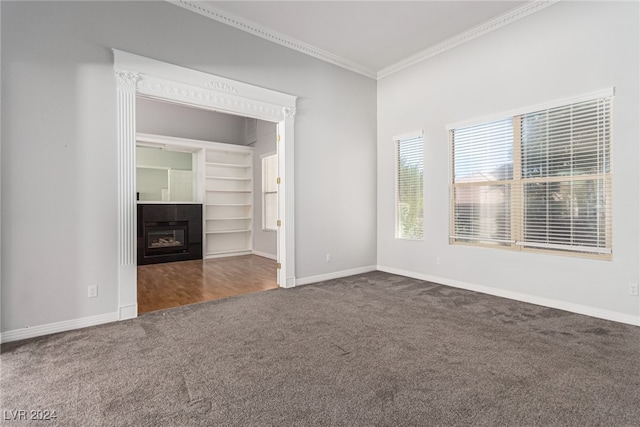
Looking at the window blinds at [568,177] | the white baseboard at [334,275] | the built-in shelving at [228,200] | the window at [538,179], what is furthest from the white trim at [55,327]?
the window blinds at [568,177]

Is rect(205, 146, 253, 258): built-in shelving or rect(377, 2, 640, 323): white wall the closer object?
rect(377, 2, 640, 323): white wall

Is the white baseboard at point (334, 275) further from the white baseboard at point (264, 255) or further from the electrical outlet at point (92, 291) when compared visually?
the electrical outlet at point (92, 291)

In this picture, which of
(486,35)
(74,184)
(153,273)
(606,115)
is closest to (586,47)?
(606,115)

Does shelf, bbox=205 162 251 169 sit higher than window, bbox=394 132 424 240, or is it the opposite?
shelf, bbox=205 162 251 169

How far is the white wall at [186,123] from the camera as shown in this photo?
674 centimetres

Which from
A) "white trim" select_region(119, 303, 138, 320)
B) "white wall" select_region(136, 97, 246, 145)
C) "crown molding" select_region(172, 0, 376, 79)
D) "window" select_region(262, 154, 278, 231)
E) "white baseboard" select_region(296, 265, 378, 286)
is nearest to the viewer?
"white trim" select_region(119, 303, 138, 320)

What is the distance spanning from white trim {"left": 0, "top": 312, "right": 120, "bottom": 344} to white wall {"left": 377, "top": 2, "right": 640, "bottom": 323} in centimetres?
410

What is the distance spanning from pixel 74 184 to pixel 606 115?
5.38 metres

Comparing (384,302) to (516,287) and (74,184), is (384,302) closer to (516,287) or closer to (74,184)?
(516,287)

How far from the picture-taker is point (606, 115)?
3252mm

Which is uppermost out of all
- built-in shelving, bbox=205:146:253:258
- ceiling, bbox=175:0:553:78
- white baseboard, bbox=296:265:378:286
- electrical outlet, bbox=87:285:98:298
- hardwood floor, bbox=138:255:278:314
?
ceiling, bbox=175:0:553:78

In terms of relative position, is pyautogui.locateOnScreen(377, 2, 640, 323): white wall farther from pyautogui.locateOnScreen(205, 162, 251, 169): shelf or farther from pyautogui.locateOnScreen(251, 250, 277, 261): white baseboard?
pyautogui.locateOnScreen(205, 162, 251, 169): shelf

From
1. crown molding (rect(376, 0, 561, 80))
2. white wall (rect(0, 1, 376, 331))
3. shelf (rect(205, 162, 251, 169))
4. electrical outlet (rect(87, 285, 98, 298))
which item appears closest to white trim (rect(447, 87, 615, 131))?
crown molding (rect(376, 0, 561, 80))

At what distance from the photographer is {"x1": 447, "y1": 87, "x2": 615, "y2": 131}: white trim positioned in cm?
325
